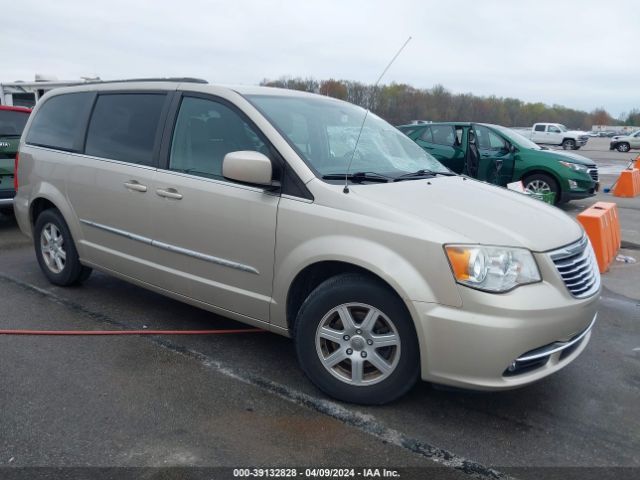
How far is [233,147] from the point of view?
3.74 m

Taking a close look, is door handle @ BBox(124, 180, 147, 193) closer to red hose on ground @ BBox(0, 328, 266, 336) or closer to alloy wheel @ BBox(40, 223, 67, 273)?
Answer: red hose on ground @ BBox(0, 328, 266, 336)

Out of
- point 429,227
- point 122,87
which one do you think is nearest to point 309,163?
point 429,227

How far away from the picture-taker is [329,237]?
3172 millimetres

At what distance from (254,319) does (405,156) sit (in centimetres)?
163

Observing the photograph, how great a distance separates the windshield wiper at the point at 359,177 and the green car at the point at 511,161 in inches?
287

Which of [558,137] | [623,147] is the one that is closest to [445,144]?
[558,137]

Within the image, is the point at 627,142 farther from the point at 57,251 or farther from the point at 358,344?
the point at 358,344

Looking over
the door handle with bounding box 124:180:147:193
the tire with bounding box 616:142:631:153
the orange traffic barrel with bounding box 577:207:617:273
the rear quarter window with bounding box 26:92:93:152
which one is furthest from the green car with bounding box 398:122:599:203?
the tire with bounding box 616:142:631:153

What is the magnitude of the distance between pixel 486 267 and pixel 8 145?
7287 millimetres

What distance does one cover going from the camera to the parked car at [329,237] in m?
2.86

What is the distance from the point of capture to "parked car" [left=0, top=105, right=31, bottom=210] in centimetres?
768

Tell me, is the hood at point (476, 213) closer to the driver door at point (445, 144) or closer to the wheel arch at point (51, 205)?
the wheel arch at point (51, 205)

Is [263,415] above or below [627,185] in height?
below

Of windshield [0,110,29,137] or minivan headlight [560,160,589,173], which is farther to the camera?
minivan headlight [560,160,589,173]
